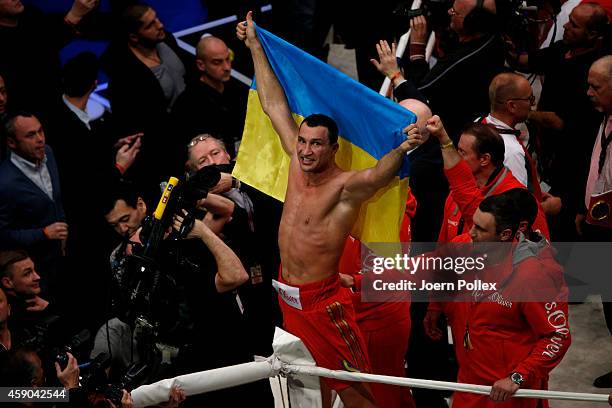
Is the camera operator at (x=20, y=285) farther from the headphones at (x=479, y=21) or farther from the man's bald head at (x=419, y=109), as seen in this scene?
the headphones at (x=479, y=21)

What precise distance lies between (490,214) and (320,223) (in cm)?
94

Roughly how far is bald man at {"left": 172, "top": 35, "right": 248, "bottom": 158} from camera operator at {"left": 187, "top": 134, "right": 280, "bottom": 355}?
3.85 feet

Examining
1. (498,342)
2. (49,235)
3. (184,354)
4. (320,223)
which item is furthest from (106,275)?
(498,342)

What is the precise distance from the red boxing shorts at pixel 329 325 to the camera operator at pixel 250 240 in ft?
1.45

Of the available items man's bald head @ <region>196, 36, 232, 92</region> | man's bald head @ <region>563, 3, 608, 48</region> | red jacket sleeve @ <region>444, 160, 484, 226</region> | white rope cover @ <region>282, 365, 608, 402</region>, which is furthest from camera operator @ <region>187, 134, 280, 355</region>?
man's bald head @ <region>563, 3, 608, 48</region>

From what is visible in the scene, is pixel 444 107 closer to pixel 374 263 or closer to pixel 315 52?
pixel 374 263

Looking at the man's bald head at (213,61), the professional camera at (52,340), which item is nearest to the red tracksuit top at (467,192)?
the professional camera at (52,340)

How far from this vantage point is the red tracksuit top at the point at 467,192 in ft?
16.8

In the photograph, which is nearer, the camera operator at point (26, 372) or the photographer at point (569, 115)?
the camera operator at point (26, 372)

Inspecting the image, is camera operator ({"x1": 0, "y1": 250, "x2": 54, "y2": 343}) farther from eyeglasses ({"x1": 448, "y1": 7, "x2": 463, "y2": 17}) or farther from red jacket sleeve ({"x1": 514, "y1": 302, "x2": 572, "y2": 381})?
eyeglasses ({"x1": 448, "y1": 7, "x2": 463, "y2": 17})

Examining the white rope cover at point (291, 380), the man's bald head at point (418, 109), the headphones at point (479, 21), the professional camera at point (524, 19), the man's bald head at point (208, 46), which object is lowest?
the white rope cover at point (291, 380)

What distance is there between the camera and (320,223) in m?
5.10

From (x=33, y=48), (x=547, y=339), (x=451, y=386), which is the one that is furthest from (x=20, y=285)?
(x=547, y=339)

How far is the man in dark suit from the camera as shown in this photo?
253 inches
